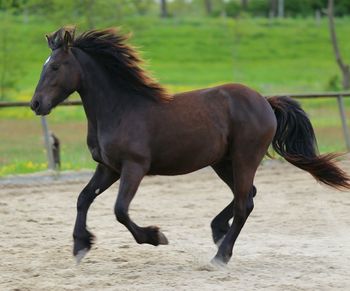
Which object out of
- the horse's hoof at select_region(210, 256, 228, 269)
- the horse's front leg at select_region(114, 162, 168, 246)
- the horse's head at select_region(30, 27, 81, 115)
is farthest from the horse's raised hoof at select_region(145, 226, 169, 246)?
the horse's head at select_region(30, 27, 81, 115)

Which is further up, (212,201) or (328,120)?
(212,201)

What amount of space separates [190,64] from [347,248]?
120 ft

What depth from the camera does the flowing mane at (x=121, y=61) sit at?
23.5 feet

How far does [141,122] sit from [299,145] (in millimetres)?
Answer: 1652

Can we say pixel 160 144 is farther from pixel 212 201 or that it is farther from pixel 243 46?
pixel 243 46

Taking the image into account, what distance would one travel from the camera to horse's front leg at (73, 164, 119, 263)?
7.01m

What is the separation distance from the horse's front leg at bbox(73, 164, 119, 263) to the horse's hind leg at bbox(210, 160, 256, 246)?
979mm

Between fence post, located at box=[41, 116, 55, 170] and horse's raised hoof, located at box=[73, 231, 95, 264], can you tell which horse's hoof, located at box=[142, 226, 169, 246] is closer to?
horse's raised hoof, located at box=[73, 231, 95, 264]

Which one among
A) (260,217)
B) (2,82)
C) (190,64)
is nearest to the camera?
(260,217)

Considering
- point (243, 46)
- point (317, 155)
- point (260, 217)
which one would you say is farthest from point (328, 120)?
point (243, 46)

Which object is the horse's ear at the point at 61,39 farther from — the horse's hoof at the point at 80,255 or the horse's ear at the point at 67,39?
the horse's hoof at the point at 80,255

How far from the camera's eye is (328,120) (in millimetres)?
20828

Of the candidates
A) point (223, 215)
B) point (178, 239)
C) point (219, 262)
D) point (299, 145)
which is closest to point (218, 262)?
point (219, 262)

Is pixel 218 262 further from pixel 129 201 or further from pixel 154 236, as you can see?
pixel 129 201
